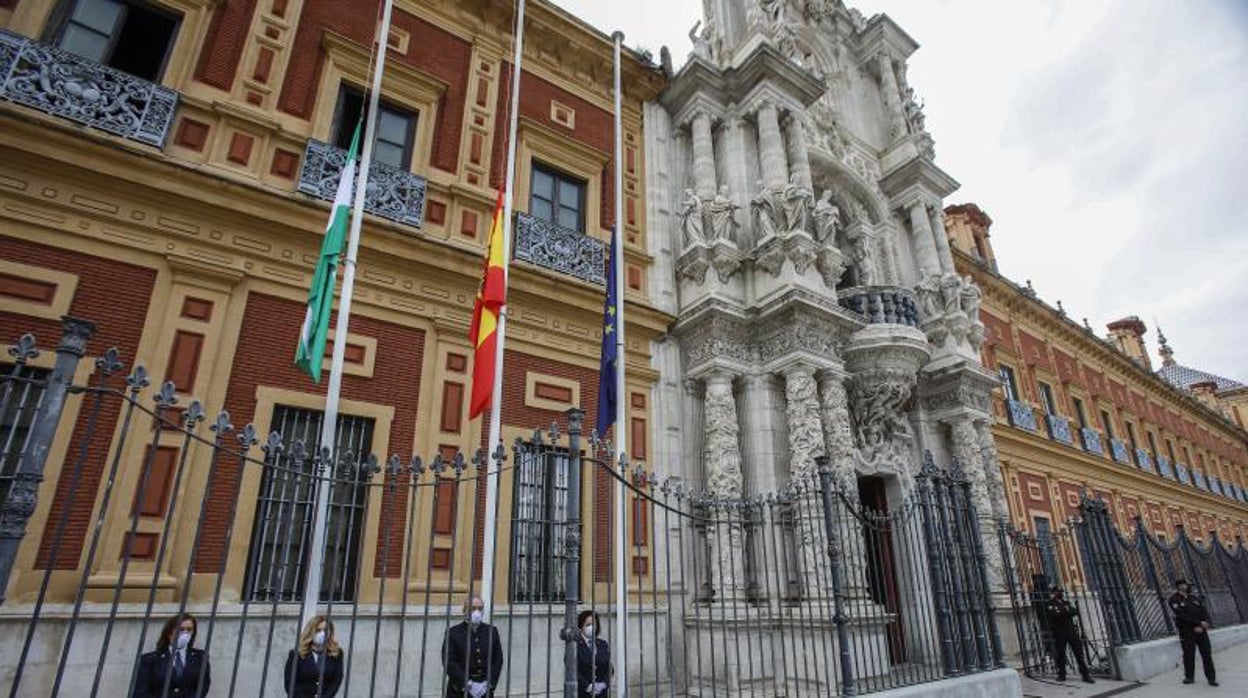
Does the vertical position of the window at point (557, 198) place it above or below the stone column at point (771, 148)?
below

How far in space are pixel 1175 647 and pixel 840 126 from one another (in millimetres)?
11565

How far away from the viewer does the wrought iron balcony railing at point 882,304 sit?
37.9 feet

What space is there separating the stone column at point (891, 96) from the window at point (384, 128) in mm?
11338

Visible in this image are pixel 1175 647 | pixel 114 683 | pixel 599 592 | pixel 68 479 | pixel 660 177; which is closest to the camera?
pixel 114 683

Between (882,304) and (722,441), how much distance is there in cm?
421

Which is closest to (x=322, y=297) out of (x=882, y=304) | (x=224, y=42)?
(x=224, y=42)

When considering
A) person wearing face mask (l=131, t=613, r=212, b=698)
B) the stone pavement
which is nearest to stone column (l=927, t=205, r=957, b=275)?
the stone pavement

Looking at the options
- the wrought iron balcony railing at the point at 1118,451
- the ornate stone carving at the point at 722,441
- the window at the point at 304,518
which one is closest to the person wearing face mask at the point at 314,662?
the window at the point at 304,518

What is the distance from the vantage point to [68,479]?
6188mm

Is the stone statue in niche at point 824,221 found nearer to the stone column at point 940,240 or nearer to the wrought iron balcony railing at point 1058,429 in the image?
the stone column at point 940,240

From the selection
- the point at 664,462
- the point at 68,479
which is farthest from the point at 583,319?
the point at 68,479

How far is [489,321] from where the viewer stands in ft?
23.4

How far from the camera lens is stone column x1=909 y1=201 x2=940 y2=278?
14356 mm

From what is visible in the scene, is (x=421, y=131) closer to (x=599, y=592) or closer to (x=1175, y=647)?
(x=599, y=592)
